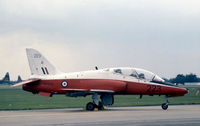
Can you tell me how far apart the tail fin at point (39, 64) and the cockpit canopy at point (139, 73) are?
4.76 m

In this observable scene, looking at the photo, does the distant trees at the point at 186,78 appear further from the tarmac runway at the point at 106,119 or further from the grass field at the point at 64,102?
the tarmac runway at the point at 106,119

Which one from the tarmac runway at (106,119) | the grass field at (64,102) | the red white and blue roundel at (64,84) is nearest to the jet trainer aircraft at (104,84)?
the red white and blue roundel at (64,84)

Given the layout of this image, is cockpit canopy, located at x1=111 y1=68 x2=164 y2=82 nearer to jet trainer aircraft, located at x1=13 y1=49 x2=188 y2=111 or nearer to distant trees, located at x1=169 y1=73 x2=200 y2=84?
jet trainer aircraft, located at x1=13 y1=49 x2=188 y2=111

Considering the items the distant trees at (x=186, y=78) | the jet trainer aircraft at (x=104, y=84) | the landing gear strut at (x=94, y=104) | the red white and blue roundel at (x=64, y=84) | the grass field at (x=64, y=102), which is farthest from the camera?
the distant trees at (x=186, y=78)

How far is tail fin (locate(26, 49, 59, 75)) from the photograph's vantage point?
2658cm

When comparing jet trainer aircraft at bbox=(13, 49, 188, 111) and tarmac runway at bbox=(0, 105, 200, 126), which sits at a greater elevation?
jet trainer aircraft at bbox=(13, 49, 188, 111)

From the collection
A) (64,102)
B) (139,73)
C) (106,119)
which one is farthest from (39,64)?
(106,119)

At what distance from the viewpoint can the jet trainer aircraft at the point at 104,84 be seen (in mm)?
24828

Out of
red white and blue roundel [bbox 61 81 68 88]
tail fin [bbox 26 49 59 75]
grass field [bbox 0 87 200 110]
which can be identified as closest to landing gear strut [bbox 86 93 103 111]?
red white and blue roundel [bbox 61 81 68 88]

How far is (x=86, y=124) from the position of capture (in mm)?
15172

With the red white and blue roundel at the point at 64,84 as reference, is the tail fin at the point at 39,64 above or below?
above

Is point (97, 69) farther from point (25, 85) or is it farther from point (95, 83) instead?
point (25, 85)

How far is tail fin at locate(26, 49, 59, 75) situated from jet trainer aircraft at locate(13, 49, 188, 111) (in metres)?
0.75

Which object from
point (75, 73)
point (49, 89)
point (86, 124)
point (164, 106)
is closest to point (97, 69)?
point (75, 73)
